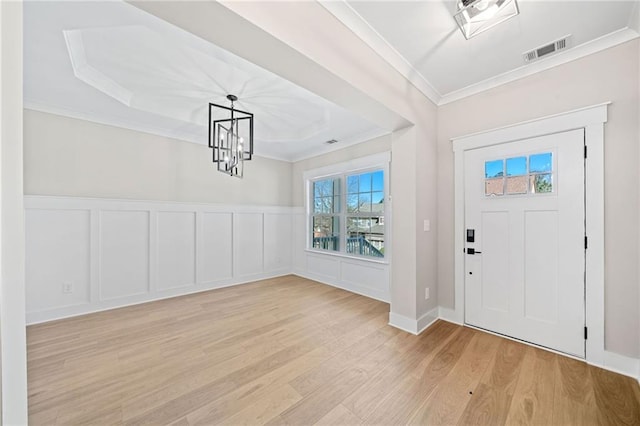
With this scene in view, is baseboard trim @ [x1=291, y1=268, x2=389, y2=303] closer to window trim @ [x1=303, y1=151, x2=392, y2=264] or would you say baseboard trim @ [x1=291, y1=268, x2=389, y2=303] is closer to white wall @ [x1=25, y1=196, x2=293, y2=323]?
window trim @ [x1=303, y1=151, x2=392, y2=264]

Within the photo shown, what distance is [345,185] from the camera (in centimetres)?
473

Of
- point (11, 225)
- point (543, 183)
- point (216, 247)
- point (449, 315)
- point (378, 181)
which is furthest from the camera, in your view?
point (216, 247)

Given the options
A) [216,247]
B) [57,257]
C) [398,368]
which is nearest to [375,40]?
[398,368]

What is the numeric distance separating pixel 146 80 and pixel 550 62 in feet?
13.6

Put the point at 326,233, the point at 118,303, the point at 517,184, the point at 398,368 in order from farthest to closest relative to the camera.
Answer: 1. the point at 326,233
2. the point at 118,303
3. the point at 517,184
4. the point at 398,368

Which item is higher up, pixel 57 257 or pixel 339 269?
pixel 57 257

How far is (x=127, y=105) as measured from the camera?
3160 mm

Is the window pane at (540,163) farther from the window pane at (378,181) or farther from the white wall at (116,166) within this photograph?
the white wall at (116,166)

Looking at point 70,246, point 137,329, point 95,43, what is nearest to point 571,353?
point 137,329

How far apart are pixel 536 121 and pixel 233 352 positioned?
3675 millimetres

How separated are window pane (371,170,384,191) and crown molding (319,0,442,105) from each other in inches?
58.0

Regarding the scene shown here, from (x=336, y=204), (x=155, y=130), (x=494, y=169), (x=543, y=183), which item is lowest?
(x=336, y=204)

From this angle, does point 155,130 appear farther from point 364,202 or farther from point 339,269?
point 339,269

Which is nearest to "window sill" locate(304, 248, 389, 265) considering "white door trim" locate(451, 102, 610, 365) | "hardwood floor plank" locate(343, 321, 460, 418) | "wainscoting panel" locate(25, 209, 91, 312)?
"hardwood floor plank" locate(343, 321, 460, 418)
